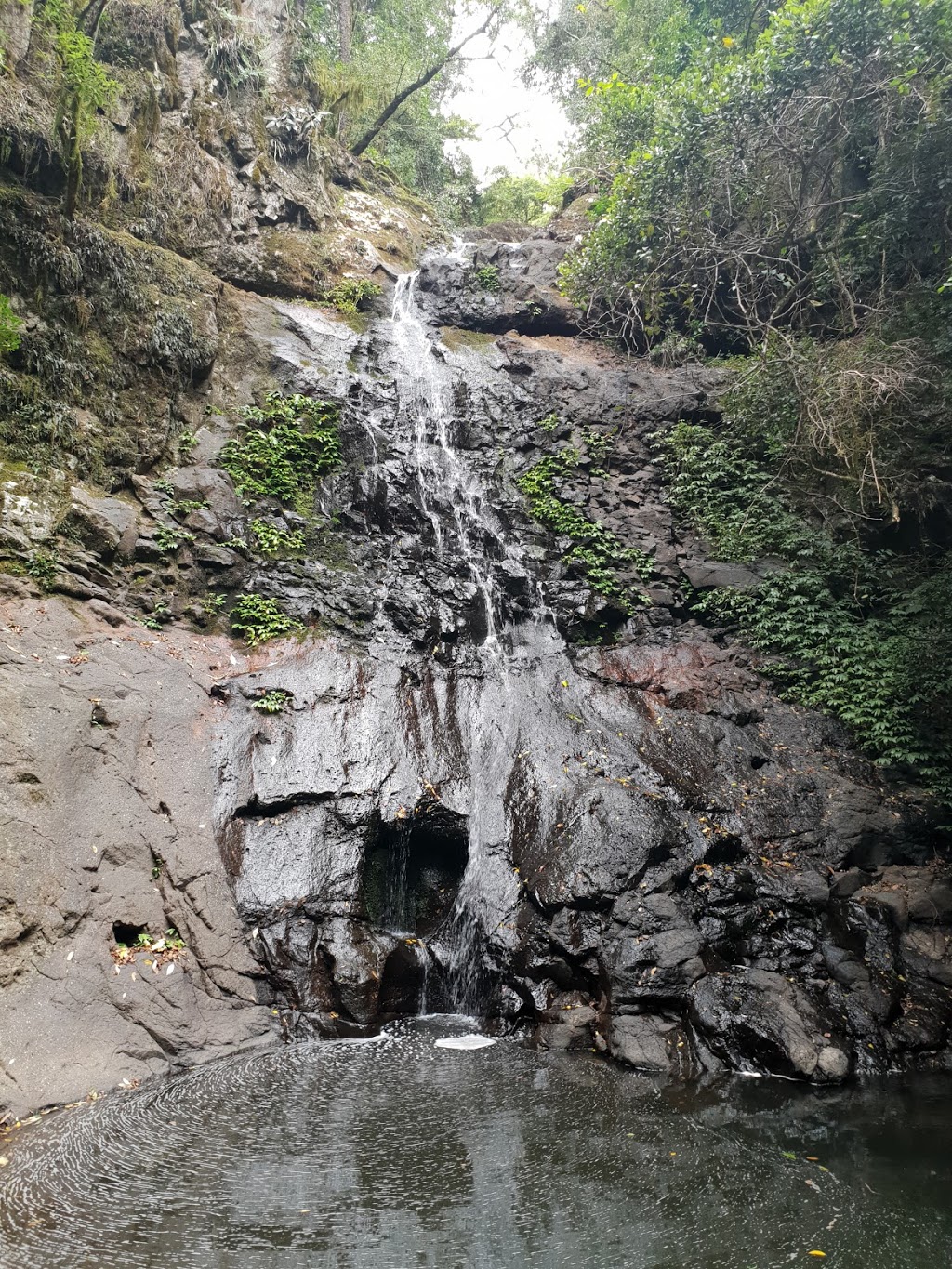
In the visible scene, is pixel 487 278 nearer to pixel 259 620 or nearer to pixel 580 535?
pixel 580 535

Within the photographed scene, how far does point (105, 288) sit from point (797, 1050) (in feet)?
43.6

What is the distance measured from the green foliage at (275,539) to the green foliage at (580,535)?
405 centimetres

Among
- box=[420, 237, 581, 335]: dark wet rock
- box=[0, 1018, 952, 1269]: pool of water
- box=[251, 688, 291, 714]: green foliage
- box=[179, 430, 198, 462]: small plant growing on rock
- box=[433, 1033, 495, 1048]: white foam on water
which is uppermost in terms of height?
box=[420, 237, 581, 335]: dark wet rock

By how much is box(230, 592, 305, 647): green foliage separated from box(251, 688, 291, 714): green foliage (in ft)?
3.79

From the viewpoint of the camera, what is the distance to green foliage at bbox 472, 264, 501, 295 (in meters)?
18.1

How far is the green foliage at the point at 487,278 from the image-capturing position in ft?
59.3

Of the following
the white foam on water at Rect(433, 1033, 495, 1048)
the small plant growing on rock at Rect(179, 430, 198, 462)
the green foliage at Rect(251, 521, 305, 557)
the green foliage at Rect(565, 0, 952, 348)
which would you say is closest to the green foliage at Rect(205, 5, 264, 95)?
the green foliage at Rect(565, 0, 952, 348)

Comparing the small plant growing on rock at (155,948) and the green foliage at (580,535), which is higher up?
the green foliage at (580,535)

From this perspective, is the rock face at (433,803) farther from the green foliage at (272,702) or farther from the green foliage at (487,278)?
the green foliage at (487,278)

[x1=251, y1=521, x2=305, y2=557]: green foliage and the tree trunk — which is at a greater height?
the tree trunk

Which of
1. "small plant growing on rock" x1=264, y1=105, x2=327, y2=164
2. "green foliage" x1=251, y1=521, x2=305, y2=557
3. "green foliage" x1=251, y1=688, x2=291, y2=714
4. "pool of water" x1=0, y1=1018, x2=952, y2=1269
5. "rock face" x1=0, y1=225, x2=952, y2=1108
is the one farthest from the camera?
"small plant growing on rock" x1=264, y1=105, x2=327, y2=164

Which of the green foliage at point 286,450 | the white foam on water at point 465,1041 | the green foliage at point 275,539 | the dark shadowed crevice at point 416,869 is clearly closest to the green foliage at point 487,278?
the green foliage at point 286,450

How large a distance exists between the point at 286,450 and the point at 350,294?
6050 mm

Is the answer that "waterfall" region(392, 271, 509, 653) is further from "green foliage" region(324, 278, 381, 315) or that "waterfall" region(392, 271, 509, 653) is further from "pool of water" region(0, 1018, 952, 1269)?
"pool of water" region(0, 1018, 952, 1269)
